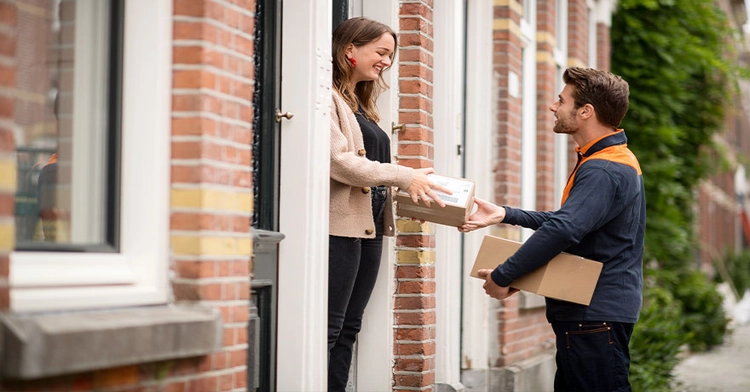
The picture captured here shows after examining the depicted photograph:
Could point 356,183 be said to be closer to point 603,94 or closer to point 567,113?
point 567,113

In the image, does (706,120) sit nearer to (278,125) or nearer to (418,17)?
(418,17)

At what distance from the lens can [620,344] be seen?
4.41 metres

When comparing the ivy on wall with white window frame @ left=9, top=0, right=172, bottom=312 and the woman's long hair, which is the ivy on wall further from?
white window frame @ left=9, top=0, right=172, bottom=312

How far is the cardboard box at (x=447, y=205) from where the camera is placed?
181 inches

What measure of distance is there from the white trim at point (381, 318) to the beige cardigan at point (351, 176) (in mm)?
923

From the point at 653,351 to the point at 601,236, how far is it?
530 centimetres

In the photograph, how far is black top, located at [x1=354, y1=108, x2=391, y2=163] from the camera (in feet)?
16.3

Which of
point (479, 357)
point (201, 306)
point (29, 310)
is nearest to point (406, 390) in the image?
point (479, 357)

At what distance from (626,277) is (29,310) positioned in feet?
8.15

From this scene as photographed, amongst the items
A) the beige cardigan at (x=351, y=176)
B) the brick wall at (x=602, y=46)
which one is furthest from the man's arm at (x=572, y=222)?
the brick wall at (x=602, y=46)

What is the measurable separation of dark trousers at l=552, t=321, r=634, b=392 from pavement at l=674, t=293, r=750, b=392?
17.3 ft

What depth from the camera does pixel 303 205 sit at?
4578mm

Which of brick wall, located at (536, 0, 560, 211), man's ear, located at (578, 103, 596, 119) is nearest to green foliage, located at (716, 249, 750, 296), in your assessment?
brick wall, located at (536, 0, 560, 211)

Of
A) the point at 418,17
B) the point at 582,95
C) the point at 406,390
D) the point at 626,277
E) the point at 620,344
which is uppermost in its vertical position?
the point at 418,17
